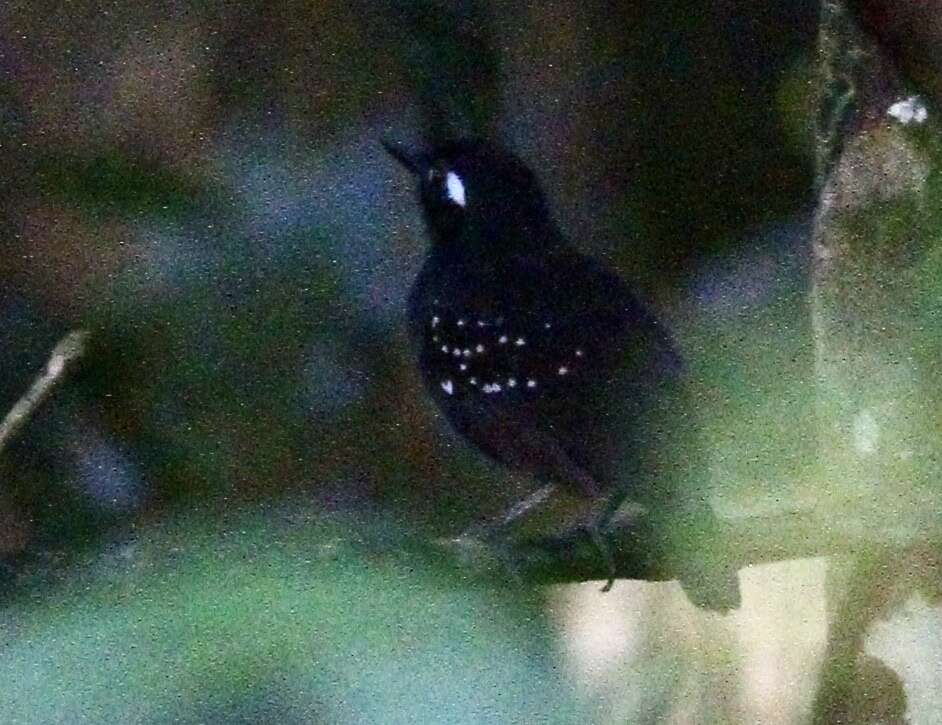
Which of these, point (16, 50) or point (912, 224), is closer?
point (16, 50)

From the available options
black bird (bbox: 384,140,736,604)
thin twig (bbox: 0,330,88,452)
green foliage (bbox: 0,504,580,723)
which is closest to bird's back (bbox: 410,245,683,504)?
black bird (bbox: 384,140,736,604)

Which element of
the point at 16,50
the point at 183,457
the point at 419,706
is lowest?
the point at 419,706

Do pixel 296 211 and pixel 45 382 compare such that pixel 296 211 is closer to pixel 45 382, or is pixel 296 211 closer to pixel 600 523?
pixel 45 382

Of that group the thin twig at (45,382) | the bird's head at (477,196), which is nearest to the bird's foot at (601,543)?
the bird's head at (477,196)

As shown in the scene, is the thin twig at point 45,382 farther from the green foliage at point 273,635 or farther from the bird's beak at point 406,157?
the bird's beak at point 406,157

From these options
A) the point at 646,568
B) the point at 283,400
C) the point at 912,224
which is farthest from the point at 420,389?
the point at 912,224

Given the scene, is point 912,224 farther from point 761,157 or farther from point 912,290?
point 761,157
